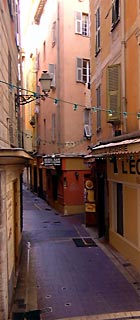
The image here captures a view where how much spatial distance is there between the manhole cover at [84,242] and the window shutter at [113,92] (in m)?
4.68

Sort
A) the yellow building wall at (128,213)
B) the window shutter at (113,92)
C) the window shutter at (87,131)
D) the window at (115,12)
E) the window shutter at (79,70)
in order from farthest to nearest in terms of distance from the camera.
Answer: the window shutter at (79,70), the window shutter at (87,131), the window at (115,12), the window shutter at (113,92), the yellow building wall at (128,213)

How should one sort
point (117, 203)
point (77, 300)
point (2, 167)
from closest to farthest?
point (2, 167) → point (77, 300) → point (117, 203)

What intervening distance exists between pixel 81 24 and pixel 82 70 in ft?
9.27

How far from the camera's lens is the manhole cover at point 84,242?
1494 cm

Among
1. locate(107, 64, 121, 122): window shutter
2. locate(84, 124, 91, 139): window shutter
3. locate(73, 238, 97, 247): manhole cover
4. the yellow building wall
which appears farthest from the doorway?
locate(84, 124, 91, 139): window shutter

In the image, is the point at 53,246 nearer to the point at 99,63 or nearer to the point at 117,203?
the point at 117,203

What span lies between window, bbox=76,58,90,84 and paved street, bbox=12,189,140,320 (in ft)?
35.6

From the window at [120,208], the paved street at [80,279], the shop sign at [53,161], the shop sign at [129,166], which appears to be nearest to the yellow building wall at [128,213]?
the shop sign at [129,166]

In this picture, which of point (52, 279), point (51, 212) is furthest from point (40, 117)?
point (52, 279)

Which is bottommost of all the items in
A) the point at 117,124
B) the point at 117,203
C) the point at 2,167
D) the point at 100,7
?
the point at 117,203

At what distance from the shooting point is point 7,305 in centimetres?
777

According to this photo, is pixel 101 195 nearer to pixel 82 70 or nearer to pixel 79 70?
pixel 79 70

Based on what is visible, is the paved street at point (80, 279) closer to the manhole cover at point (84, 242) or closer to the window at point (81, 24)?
the manhole cover at point (84, 242)

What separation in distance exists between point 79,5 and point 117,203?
15332 millimetres
